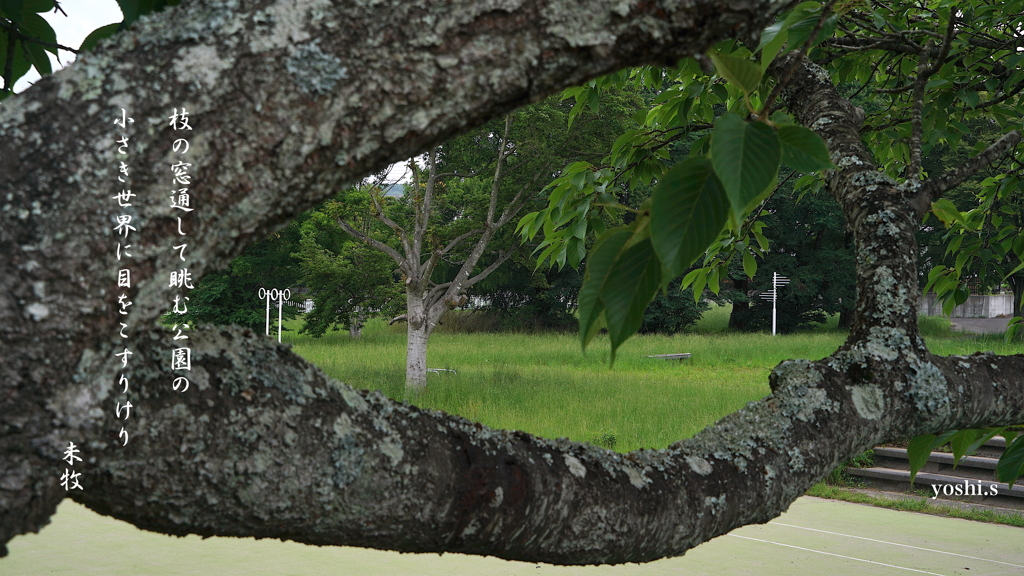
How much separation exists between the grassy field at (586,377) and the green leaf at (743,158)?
6425mm

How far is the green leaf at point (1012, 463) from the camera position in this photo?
119 centimetres

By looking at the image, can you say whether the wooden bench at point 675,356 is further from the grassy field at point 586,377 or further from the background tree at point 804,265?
the background tree at point 804,265

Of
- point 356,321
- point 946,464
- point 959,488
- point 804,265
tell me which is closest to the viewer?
point 959,488

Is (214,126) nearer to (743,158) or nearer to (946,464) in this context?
(743,158)

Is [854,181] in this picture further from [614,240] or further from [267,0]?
[267,0]

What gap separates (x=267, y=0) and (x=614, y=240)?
0.36 metres

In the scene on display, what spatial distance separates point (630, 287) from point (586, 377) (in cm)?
1250

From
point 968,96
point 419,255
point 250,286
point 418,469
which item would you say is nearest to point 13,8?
point 418,469

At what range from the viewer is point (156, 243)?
0.57m

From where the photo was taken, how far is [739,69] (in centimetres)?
66

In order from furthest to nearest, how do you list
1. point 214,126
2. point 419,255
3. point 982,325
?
point 982,325
point 419,255
point 214,126

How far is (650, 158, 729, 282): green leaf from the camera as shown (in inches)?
24.1

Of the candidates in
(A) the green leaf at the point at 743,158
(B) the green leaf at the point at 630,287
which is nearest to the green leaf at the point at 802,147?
(A) the green leaf at the point at 743,158

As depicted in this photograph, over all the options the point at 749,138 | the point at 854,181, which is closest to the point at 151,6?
the point at 749,138
